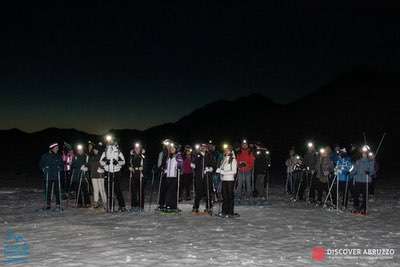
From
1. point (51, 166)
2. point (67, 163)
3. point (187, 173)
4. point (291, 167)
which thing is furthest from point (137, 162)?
point (291, 167)

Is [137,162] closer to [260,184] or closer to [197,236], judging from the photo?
[197,236]

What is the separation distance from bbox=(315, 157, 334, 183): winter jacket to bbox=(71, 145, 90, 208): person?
Result: 25.9 feet

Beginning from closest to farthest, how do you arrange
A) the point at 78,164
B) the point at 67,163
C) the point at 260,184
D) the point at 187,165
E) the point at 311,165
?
1. the point at 78,164
2. the point at 311,165
3. the point at 187,165
4. the point at 67,163
5. the point at 260,184

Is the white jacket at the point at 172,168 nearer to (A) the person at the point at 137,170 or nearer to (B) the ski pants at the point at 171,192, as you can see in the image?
(B) the ski pants at the point at 171,192

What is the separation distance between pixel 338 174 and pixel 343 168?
330 millimetres

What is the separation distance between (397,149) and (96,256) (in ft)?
352

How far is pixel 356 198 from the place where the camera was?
55.9 ft

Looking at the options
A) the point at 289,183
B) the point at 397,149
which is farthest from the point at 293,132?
the point at 289,183

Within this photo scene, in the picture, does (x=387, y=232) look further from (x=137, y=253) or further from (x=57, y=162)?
(x=57, y=162)

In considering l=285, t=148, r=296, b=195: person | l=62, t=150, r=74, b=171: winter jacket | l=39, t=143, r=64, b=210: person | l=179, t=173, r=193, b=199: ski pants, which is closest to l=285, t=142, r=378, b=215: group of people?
l=285, t=148, r=296, b=195: person

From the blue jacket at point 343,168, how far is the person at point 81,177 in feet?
27.7

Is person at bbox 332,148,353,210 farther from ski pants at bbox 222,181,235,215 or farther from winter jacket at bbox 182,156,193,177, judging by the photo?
winter jacket at bbox 182,156,193,177

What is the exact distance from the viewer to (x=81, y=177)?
17.6m

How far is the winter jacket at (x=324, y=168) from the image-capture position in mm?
18422
